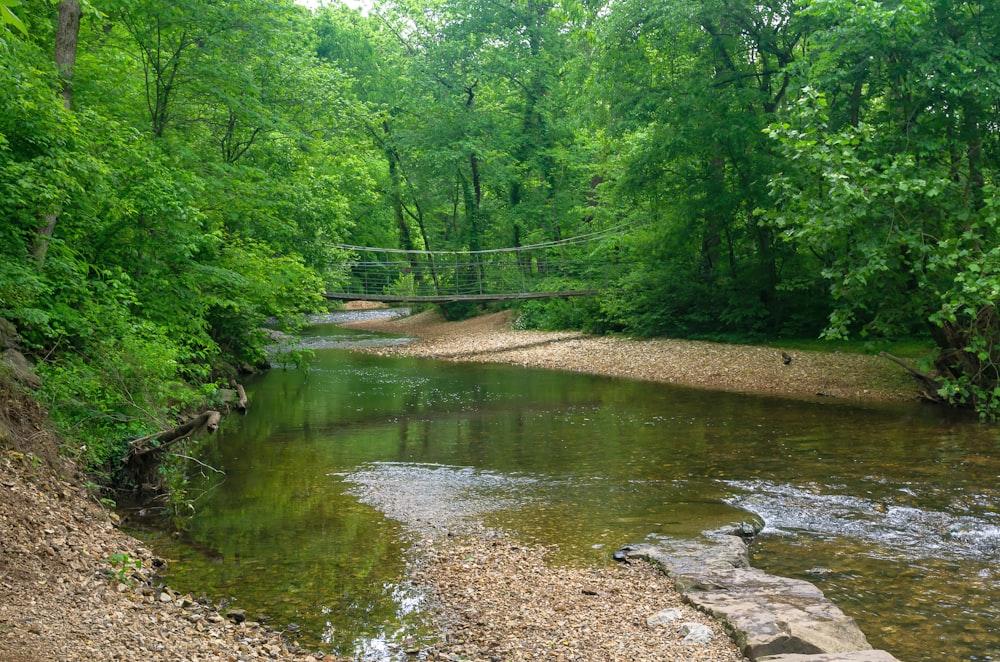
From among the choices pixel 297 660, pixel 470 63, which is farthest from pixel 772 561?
pixel 470 63

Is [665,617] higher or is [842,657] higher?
[842,657]

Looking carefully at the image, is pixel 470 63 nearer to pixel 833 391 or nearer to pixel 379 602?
pixel 833 391

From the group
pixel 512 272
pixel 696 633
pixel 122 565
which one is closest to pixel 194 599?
pixel 122 565

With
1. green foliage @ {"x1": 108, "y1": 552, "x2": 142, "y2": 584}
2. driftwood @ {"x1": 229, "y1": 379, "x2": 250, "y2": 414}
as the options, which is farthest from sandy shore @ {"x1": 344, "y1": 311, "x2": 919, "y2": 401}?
green foliage @ {"x1": 108, "y1": 552, "x2": 142, "y2": 584}

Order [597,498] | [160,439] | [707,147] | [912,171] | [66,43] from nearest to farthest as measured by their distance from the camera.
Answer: [160,439], [597,498], [66,43], [912,171], [707,147]

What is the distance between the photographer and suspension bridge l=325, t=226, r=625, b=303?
70.8ft

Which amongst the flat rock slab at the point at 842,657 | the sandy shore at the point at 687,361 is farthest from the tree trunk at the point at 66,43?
the sandy shore at the point at 687,361

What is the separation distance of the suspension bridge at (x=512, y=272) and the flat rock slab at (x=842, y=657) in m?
17.4

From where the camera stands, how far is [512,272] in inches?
949

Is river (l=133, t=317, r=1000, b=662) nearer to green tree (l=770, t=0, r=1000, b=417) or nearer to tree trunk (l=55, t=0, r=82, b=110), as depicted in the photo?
green tree (l=770, t=0, r=1000, b=417)

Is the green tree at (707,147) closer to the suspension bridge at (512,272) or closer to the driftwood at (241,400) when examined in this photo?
the suspension bridge at (512,272)

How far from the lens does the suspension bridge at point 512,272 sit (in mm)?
21578

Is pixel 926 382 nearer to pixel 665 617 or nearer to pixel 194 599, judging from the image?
pixel 665 617

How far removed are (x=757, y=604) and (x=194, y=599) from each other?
3.18 m
